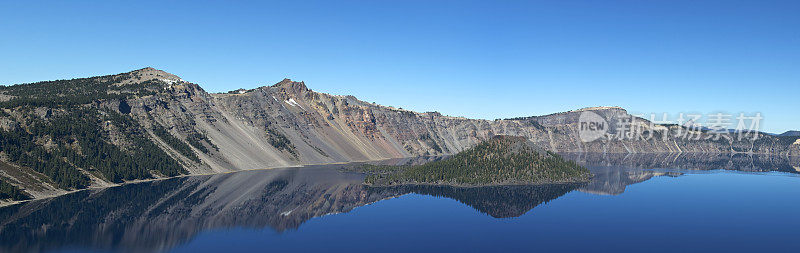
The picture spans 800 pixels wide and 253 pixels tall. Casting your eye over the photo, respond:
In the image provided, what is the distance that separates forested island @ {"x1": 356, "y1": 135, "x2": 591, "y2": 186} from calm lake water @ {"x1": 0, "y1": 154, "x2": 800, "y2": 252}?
433 inches

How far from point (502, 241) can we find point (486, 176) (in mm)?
83410

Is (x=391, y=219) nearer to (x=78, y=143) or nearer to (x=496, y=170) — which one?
(x=496, y=170)

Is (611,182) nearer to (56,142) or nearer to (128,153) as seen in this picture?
(128,153)

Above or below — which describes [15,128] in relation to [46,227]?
above

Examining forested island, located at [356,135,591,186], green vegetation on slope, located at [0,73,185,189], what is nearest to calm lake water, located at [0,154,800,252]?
green vegetation on slope, located at [0,73,185,189]

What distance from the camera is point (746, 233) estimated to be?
92.9 metres

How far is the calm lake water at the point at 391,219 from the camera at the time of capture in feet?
261

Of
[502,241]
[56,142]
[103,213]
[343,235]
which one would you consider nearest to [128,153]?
[56,142]

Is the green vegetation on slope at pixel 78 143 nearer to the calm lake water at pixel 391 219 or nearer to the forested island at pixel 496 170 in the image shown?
the calm lake water at pixel 391 219

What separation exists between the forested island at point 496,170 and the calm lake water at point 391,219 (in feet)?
36.1

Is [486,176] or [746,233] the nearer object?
[746,233]

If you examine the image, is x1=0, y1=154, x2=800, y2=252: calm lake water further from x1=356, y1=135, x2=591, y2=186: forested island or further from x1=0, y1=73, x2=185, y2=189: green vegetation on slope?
x1=356, y1=135, x2=591, y2=186: forested island

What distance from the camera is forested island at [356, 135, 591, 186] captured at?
545ft

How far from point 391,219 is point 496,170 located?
77.7 m
